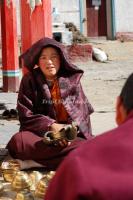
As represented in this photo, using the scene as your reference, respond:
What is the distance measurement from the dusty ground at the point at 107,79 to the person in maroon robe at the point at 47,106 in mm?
1694

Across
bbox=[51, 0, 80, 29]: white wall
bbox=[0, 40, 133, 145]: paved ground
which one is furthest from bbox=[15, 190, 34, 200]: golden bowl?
bbox=[51, 0, 80, 29]: white wall

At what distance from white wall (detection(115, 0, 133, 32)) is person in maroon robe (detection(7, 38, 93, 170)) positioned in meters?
18.0

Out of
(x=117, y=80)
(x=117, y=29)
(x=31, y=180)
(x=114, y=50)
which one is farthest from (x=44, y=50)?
(x=117, y=29)

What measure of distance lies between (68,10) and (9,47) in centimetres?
1101

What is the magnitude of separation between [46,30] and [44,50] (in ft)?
13.6

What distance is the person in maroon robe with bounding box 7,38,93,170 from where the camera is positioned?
4.86 metres

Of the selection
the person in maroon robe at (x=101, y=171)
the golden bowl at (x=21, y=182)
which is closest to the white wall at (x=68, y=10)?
the golden bowl at (x=21, y=182)

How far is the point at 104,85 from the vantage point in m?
12.5

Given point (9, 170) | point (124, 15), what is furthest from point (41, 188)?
point (124, 15)

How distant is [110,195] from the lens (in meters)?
1.49

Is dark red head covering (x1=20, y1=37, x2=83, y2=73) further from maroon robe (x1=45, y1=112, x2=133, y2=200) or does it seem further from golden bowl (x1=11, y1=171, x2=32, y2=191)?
maroon robe (x1=45, y1=112, x2=133, y2=200)

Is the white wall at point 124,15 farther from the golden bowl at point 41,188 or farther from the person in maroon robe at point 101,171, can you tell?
the person in maroon robe at point 101,171

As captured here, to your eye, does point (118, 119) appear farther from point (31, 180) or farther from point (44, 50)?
point (44, 50)

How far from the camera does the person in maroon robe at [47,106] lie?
15.9 ft
